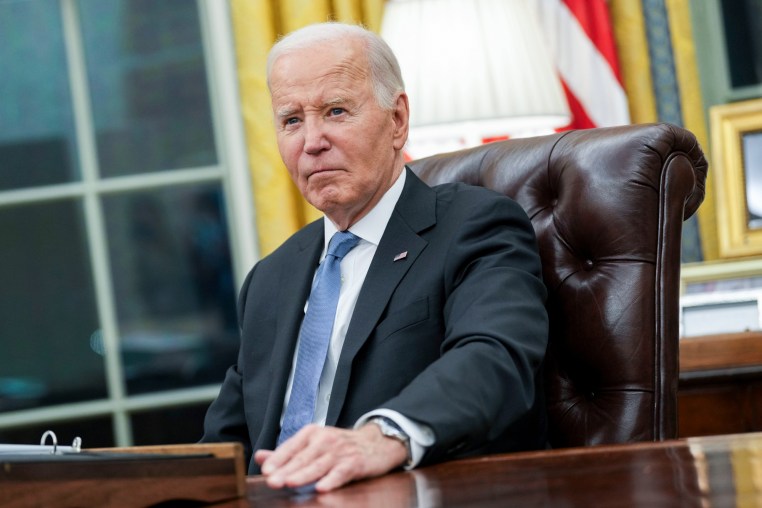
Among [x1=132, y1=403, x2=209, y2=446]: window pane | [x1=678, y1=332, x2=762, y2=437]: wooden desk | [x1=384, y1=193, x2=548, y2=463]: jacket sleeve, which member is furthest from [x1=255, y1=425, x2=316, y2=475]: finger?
[x1=132, y1=403, x2=209, y2=446]: window pane

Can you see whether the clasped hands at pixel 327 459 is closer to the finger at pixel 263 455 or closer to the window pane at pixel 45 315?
the finger at pixel 263 455

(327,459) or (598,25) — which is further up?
(598,25)

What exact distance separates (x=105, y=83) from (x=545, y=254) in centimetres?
255

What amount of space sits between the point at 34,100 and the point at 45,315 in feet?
2.48

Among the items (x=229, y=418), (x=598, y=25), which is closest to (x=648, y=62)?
(x=598, y=25)

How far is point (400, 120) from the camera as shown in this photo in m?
1.92

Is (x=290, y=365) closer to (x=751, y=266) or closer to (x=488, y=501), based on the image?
(x=488, y=501)

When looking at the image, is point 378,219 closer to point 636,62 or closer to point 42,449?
point 42,449

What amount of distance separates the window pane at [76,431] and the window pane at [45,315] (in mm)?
136

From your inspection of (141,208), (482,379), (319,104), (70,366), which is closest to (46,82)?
(141,208)

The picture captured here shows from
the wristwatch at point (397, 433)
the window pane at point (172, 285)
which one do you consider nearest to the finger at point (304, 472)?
the wristwatch at point (397, 433)

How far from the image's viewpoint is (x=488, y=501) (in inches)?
34.3

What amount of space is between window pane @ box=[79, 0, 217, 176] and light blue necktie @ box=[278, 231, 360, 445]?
207 centimetres

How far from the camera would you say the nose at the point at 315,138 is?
1.82m
